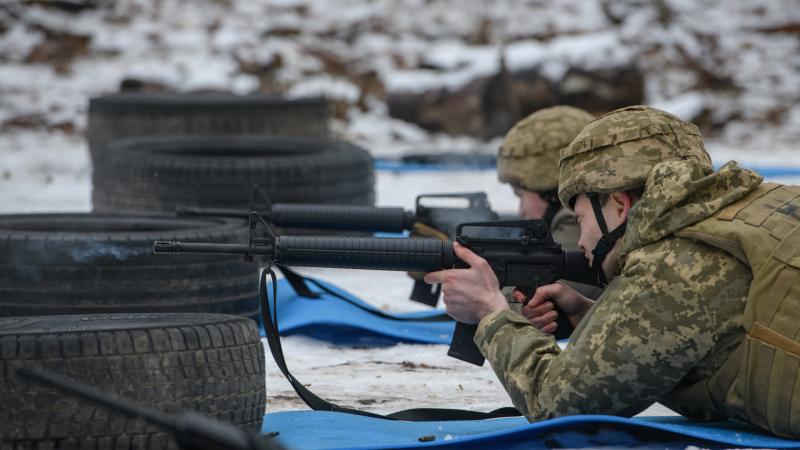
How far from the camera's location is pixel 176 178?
6.89m

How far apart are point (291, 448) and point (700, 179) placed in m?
1.26

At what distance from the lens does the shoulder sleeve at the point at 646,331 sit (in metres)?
2.97

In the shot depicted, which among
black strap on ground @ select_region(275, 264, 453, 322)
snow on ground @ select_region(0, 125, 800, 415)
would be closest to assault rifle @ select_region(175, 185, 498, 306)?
black strap on ground @ select_region(275, 264, 453, 322)

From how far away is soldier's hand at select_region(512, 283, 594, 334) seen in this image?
3660 millimetres

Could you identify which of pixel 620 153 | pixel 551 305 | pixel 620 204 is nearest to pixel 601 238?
pixel 620 204

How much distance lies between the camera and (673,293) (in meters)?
2.96

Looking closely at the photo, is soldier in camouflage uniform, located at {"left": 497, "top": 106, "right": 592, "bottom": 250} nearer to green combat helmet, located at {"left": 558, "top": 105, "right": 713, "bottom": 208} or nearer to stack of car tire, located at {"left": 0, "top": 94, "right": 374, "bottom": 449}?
stack of car tire, located at {"left": 0, "top": 94, "right": 374, "bottom": 449}

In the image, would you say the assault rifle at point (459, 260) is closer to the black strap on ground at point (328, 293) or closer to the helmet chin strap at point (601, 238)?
the helmet chin strap at point (601, 238)

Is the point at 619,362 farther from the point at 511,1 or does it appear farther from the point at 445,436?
the point at 511,1

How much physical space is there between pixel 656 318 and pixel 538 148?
2.29 metres

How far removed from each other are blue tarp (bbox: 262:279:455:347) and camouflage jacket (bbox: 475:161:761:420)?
2.13m

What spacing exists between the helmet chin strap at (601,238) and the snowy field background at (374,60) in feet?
18.9

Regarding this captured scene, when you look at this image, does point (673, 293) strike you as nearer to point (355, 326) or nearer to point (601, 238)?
point (601, 238)

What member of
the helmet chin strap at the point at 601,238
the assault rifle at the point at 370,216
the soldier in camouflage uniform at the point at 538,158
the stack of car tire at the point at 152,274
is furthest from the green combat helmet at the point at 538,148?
the helmet chin strap at the point at 601,238
